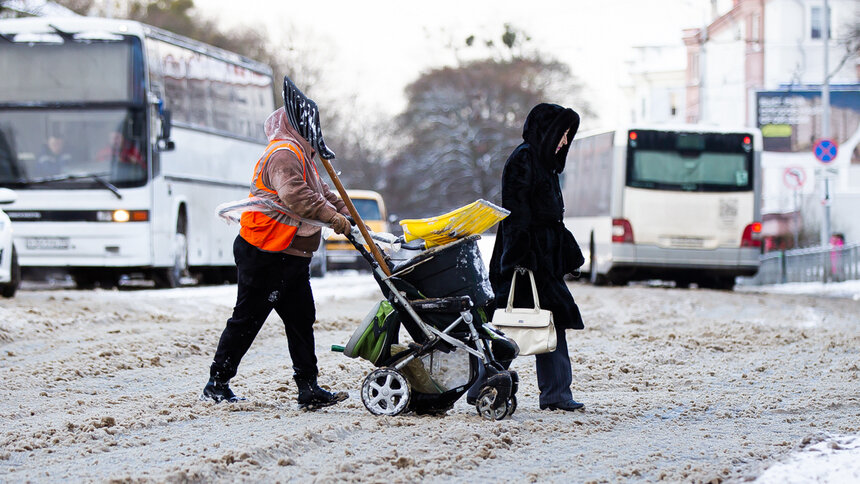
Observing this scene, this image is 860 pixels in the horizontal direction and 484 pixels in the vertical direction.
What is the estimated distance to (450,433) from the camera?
6.52 meters

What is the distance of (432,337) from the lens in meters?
7.04

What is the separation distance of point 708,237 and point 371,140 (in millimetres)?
47639

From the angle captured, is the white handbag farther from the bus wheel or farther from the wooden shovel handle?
the bus wheel

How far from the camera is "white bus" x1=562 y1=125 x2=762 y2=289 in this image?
23.6 m

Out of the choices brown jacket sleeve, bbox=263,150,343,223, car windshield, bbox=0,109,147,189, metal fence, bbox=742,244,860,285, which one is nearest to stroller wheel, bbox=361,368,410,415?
brown jacket sleeve, bbox=263,150,343,223

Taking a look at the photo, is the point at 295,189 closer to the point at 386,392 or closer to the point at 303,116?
the point at 303,116

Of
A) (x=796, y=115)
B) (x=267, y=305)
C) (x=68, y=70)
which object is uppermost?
(x=796, y=115)

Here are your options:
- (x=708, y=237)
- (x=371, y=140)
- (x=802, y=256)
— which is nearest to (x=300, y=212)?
(x=708, y=237)

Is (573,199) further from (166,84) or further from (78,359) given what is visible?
(78,359)

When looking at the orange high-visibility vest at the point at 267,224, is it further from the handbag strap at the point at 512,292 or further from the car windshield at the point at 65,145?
the car windshield at the point at 65,145

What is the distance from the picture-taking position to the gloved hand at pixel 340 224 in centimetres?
704

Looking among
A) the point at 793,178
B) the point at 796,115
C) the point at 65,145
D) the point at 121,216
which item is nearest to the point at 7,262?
the point at 121,216

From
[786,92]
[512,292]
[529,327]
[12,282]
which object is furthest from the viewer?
[786,92]

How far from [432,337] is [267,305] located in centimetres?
107
